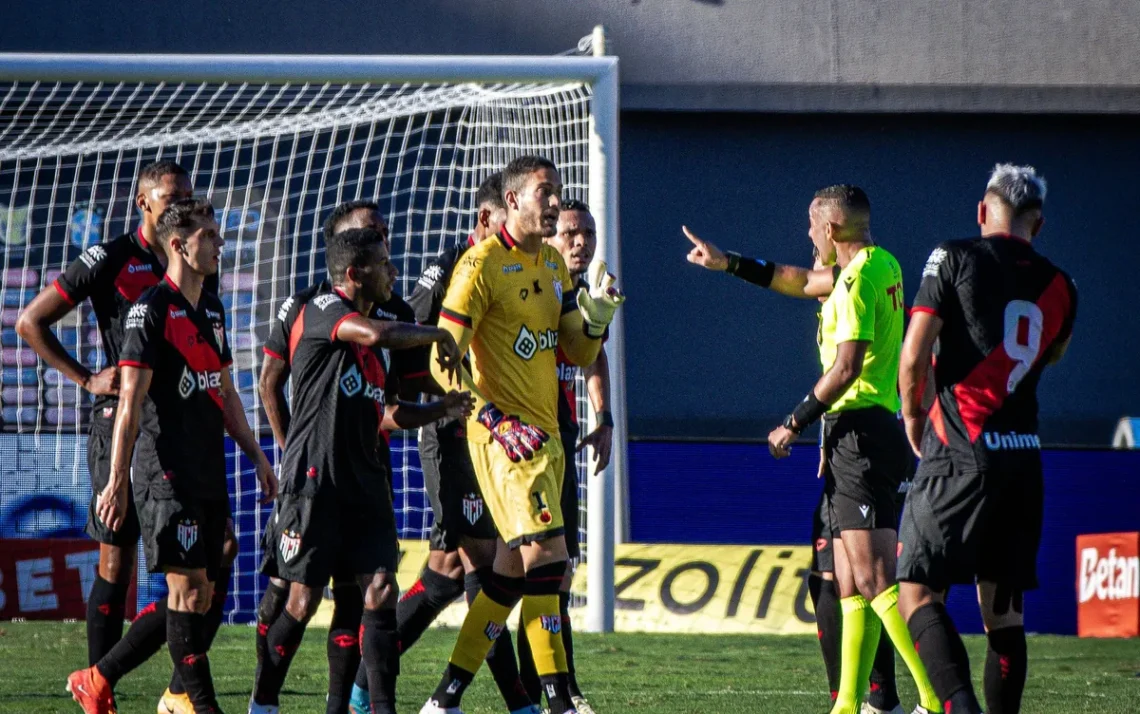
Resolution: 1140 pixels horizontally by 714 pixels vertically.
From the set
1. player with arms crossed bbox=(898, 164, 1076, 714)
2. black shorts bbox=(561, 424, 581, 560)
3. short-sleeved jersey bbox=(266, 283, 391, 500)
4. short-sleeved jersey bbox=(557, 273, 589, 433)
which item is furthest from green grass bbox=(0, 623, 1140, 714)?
player with arms crossed bbox=(898, 164, 1076, 714)

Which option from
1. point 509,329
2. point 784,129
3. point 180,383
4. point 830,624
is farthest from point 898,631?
point 784,129

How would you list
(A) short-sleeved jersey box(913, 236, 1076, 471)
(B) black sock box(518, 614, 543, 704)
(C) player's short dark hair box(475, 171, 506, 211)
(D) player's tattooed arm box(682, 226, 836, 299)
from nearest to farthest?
(A) short-sleeved jersey box(913, 236, 1076, 471) → (B) black sock box(518, 614, 543, 704) → (D) player's tattooed arm box(682, 226, 836, 299) → (C) player's short dark hair box(475, 171, 506, 211)

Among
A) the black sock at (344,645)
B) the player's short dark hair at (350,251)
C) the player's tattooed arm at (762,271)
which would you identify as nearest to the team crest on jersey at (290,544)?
the black sock at (344,645)

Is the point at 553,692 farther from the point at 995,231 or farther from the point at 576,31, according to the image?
the point at 576,31

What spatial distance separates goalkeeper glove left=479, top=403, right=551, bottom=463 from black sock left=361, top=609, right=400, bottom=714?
0.80m

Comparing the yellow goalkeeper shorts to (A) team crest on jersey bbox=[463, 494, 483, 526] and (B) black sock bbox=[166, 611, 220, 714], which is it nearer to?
(A) team crest on jersey bbox=[463, 494, 483, 526]

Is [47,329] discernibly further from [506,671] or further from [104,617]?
[506,671]

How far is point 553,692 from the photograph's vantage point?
6004 mm

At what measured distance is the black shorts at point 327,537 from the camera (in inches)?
220

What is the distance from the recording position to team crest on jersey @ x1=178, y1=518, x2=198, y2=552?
5.77 meters

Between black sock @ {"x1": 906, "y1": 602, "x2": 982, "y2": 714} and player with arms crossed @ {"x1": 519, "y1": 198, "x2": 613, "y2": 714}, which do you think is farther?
player with arms crossed @ {"x1": 519, "y1": 198, "x2": 613, "y2": 714}

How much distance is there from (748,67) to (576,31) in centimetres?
191

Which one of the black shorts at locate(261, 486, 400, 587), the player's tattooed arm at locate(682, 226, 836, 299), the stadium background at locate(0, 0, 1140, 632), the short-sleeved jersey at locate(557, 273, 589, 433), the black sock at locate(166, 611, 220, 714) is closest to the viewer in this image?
the black shorts at locate(261, 486, 400, 587)

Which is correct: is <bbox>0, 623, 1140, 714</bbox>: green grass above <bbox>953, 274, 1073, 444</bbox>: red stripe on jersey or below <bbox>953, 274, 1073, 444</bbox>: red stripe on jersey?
below
